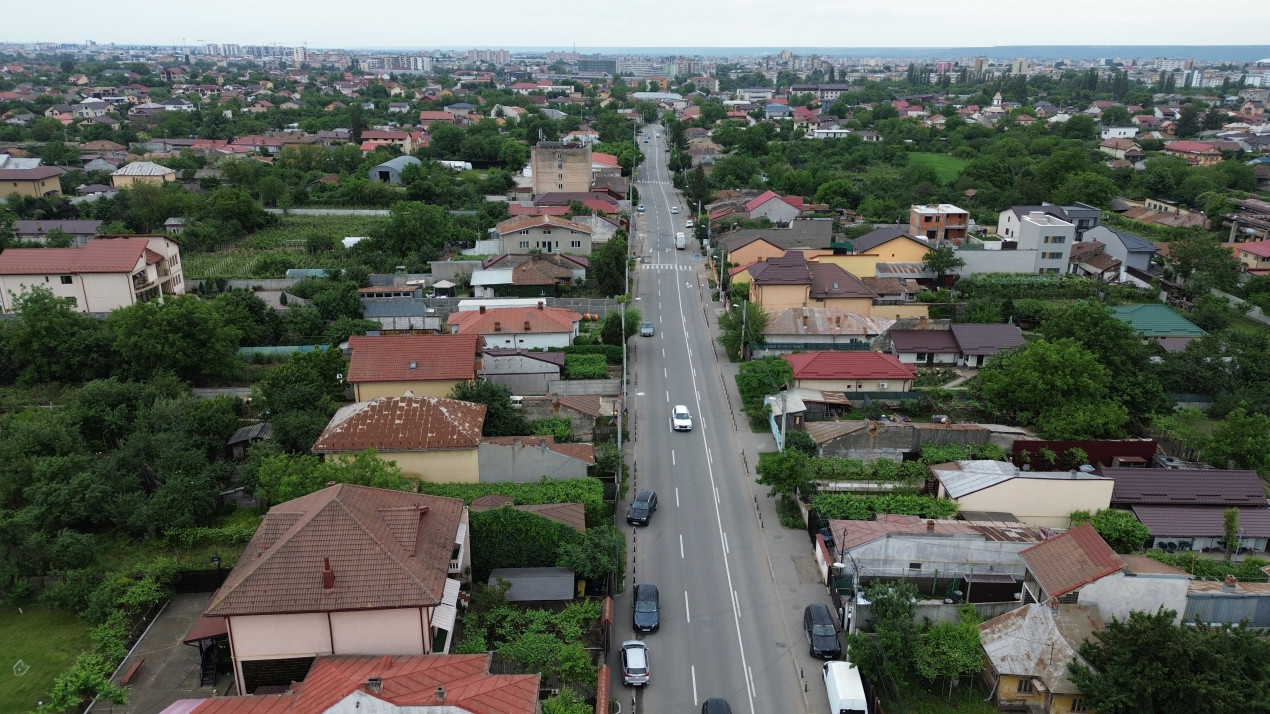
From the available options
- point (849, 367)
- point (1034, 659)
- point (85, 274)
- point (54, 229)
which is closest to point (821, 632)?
point (1034, 659)

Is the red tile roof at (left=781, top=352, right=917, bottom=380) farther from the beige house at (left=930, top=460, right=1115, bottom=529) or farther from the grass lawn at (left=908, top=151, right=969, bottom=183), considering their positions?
the grass lawn at (left=908, top=151, right=969, bottom=183)

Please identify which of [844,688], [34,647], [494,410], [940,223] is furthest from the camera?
[940,223]

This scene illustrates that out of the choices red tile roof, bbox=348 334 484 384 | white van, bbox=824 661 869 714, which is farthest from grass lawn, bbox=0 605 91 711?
white van, bbox=824 661 869 714

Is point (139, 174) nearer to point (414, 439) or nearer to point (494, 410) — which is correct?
point (494, 410)

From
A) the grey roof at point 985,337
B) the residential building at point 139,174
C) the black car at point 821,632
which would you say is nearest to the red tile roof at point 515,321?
the grey roof at point 985,337

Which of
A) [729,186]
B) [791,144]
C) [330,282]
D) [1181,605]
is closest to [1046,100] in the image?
[791,144]

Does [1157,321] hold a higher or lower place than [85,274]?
lower
